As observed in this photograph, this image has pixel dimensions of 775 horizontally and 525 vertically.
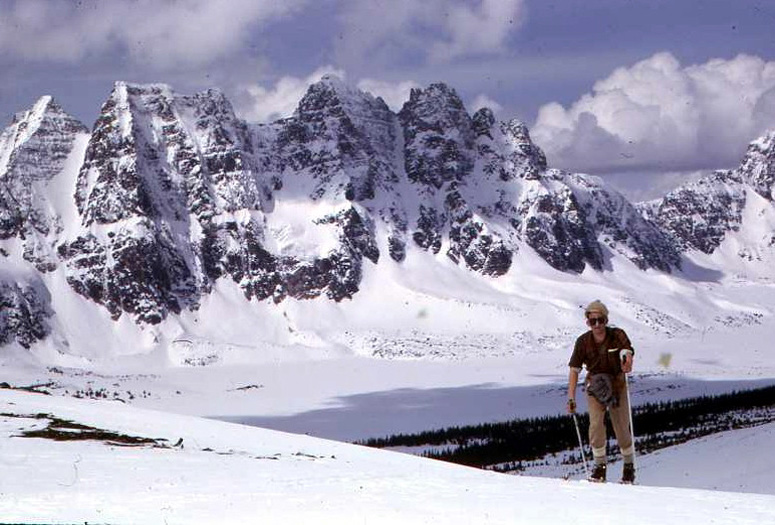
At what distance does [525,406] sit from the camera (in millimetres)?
174750

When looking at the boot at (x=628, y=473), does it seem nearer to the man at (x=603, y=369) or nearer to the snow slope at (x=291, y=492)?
the man at (x=603, y=369)

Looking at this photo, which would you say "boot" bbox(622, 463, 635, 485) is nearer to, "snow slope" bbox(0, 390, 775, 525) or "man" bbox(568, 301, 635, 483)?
"man" bbox(568, 301, 635, 483)

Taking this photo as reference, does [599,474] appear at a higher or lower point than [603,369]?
lower

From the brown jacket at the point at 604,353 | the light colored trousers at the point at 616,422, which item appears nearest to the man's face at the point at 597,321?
the brown jacket at the point at 604,353

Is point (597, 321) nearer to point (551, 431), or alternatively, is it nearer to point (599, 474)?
point (599, 474)

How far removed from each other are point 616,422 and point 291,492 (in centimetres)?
783

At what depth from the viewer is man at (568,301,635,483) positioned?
2216 centimetres

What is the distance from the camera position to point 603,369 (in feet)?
73.4

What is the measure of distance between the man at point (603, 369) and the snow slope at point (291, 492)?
1869mm

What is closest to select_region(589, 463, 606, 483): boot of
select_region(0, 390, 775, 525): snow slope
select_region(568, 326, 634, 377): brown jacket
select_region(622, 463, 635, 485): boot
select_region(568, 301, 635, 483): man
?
select_region(622, 463, 635, 485): boot

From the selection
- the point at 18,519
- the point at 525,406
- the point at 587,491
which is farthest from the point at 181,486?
the point at 525,406

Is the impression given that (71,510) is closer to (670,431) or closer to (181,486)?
(181,486)

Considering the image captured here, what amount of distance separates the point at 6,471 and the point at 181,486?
14.6 ft

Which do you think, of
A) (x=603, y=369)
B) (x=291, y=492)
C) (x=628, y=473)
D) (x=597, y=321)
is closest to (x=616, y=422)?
(x=628, y=473)
